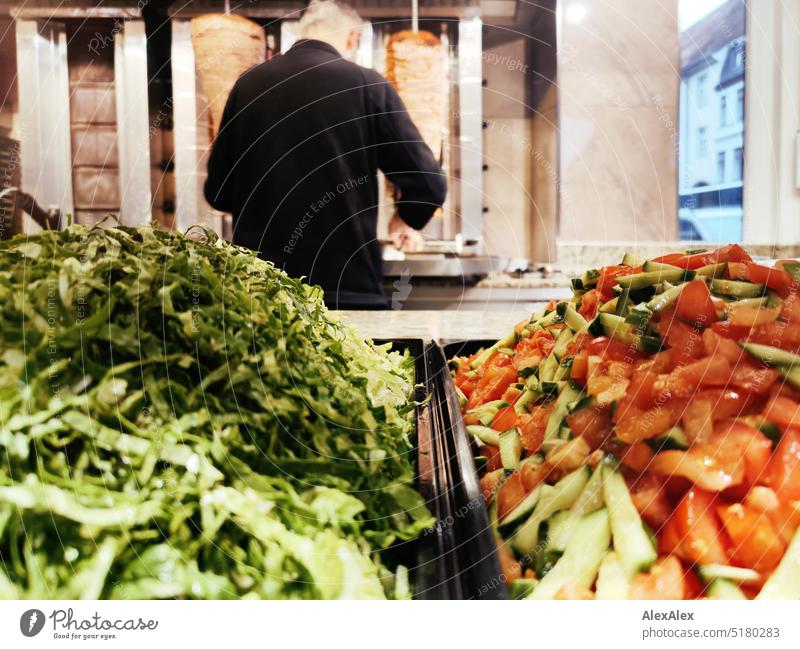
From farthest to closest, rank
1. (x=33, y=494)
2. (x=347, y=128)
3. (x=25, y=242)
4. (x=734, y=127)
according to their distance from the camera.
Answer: (x=734, y=127), (x=347, y=128), (x=25, y=242), (x=33, y=494)

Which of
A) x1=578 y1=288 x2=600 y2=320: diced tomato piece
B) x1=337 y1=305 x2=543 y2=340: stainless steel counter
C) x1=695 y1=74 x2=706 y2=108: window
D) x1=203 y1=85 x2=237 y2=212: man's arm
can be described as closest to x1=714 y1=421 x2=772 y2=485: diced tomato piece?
x1=578 y1=288 x2=600 y2=320: diced tomato piece

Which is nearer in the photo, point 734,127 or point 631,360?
point 631,360

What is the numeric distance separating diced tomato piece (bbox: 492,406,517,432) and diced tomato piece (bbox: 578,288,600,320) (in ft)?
0.55

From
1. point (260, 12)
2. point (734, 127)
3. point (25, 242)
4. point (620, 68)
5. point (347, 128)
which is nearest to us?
point (25, 242)

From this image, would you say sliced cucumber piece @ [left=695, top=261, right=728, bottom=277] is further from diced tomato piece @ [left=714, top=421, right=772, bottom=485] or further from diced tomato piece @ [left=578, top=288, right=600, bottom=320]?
diced tomato piece @ [left=714, top=421, right=772, bottom=485]

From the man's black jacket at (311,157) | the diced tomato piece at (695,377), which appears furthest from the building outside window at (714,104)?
the diced tomato piece at (695,377)

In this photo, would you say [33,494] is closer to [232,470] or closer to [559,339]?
[232,470]

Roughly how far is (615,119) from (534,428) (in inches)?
136

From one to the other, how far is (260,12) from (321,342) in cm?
295

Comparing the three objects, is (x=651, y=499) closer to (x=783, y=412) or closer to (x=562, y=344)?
(x=783, y=412)

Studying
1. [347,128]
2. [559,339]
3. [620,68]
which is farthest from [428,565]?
[620,68]

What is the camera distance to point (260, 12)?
3.24 meters

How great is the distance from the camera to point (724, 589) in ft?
1.81
